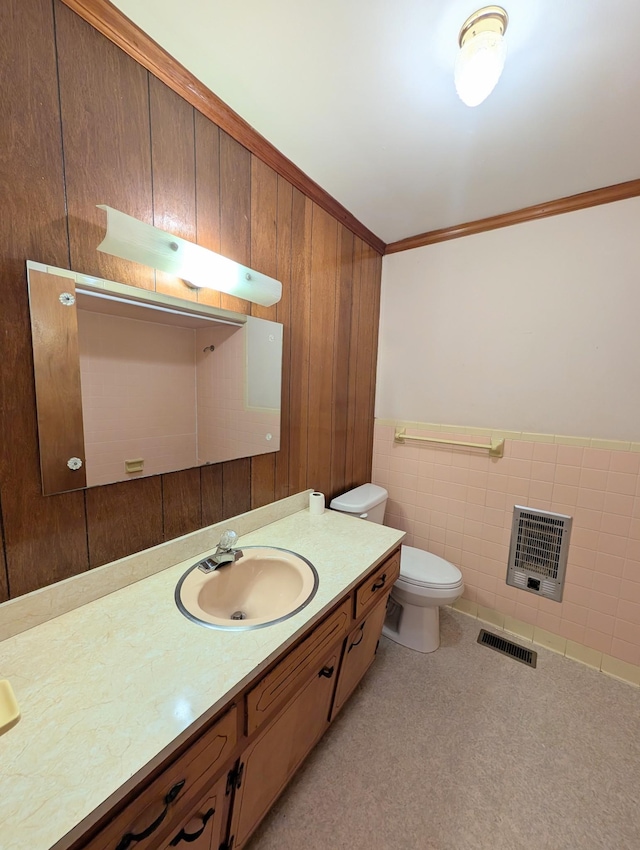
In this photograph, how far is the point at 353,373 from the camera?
6.70 feet

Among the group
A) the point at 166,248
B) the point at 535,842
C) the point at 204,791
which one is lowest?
the point at 535,842

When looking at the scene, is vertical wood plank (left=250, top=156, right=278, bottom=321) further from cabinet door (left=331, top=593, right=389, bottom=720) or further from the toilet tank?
cabinet door (left=331, top=593, right=389, bottom=720)

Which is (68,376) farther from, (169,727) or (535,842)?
(535,842)

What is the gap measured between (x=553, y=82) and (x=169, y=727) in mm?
1984

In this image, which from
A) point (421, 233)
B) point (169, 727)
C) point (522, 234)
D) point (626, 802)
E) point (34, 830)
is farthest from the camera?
point (421, 233)

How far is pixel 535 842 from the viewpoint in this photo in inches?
40.6

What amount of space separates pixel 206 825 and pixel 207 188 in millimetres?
1815

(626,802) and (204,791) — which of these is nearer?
(204,791)

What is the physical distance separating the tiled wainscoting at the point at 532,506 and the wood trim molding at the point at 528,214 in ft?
3.75

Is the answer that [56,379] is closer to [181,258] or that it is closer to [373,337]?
[181,258]

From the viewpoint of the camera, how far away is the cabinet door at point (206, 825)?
68cm

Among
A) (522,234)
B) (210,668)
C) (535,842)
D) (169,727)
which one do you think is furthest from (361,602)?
(522,234)

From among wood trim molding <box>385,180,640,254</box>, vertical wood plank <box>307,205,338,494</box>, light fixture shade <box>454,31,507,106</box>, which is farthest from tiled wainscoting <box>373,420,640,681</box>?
light fixture shade <box>454,31,507,106</box>

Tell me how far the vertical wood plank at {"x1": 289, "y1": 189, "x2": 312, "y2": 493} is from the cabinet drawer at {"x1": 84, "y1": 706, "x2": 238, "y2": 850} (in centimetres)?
100
